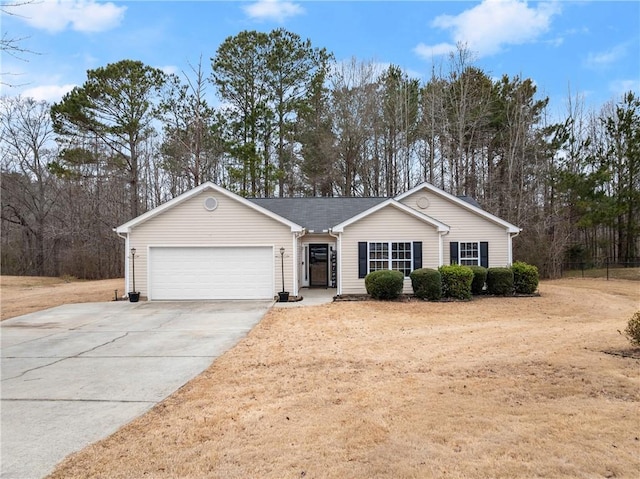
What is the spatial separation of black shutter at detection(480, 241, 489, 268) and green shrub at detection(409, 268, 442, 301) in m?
3.51

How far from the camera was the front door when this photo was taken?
16906mm

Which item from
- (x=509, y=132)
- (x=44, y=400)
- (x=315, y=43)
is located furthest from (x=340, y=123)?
(x=44, y=400)

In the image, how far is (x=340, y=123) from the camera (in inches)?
1020

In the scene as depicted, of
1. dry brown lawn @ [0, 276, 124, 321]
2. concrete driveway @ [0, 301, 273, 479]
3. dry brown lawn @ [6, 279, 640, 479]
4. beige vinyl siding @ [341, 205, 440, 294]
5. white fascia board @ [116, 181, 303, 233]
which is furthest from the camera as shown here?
beige vinyl siding @ [341, 205, 440, 294]

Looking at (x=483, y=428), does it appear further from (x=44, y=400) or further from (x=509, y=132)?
(x=509, y=132)

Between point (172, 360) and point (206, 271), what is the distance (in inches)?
297

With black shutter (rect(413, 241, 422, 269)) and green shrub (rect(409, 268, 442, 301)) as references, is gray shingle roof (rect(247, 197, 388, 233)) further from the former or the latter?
green shrub (rect(409, 268, 442, 301))

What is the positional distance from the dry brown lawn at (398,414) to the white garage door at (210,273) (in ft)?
20.4

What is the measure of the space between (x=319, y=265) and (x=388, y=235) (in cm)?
397

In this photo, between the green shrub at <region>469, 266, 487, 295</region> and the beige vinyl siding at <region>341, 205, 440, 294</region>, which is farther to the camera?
the beige vinyl siding at <region>341, 205, 440, 294</region>

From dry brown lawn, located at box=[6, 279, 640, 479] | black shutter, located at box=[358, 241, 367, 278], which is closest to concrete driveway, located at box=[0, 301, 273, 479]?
dry brown lawn, located at box=[6, 279, 640, 479]

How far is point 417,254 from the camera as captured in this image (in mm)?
14359

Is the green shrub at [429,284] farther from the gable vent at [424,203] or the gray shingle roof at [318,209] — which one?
the gray shingle roof at [318,209]

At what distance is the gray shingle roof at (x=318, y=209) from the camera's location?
1609cm
